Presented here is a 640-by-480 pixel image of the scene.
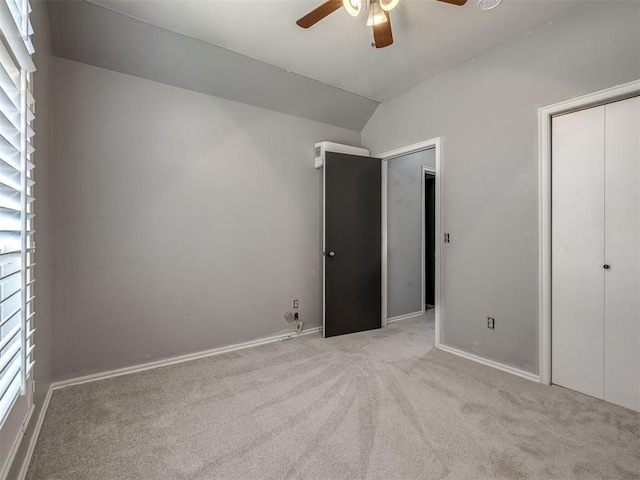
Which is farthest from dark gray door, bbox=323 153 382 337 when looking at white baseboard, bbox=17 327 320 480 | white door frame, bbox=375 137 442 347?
white baseboard, bbox=17 327 320 480

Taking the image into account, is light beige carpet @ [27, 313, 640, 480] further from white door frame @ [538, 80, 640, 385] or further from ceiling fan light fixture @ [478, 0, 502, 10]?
ceiling fan light fixture @ [478, 0, 502, 10]

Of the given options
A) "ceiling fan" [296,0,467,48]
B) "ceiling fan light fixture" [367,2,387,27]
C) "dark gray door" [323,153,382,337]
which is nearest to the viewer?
"ceiling fan" [296,0,467,48]

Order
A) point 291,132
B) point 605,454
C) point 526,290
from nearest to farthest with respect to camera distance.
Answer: point 605,454, point 526,290, point 291,132

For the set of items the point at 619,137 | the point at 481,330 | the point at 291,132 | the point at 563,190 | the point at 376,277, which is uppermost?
the point at 291,132

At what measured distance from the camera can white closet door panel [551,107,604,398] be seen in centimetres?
212

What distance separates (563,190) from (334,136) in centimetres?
236

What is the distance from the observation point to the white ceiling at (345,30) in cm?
212

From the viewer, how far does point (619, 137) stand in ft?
6.66

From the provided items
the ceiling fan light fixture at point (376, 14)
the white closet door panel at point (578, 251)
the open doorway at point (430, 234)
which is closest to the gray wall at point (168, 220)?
the ceiling fan light fixture at point (376, 14)

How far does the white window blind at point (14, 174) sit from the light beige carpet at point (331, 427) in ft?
2.31

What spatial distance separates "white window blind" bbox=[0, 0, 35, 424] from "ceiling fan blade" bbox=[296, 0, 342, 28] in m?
1.36

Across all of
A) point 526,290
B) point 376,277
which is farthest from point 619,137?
point 376,277

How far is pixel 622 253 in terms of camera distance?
2.03 m

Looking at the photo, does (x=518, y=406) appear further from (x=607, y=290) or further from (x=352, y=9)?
(x=352, y=9)
